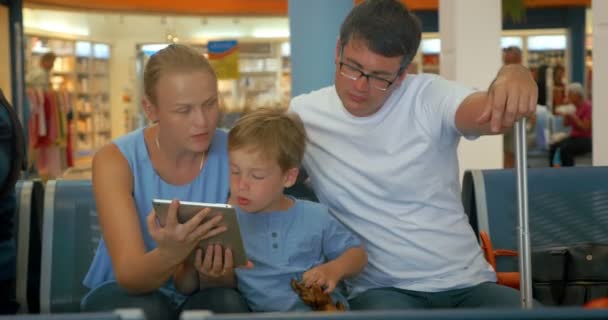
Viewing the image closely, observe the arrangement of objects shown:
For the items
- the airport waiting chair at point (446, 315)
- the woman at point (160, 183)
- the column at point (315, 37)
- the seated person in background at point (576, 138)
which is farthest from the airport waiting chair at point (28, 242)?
the seated person in background at point (576, 138)

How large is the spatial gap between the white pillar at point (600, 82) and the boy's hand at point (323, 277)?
119 inches

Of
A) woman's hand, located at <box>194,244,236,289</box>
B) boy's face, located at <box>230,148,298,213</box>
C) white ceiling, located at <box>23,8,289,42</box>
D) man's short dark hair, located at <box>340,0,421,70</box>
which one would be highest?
white ceiling, located at <box>23,8,289,42</box>

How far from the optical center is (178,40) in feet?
54.6

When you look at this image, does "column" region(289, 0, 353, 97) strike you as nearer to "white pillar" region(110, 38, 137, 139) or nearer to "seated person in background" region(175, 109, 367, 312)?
"seated person in background" region(175, 109, 367, 312)

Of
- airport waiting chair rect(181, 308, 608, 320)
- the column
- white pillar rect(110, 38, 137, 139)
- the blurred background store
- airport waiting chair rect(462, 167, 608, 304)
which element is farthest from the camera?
white pillar rect(110, 38, 137, 139)

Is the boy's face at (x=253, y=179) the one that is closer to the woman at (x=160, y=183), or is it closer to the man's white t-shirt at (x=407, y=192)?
the woman at (x=160, y=183)

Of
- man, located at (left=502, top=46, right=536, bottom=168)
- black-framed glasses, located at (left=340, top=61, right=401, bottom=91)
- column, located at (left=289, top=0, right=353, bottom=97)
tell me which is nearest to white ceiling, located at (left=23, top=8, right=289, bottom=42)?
man, located at (left=502, top=46, right=536, bottom=168)

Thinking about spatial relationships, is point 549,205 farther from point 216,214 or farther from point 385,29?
point 216,214

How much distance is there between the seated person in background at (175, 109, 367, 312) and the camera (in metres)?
2.22

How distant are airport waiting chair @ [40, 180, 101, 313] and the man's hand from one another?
145 centimetres

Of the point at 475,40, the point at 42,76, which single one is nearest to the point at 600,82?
the point at 475,40

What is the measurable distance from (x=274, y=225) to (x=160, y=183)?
0.33 m

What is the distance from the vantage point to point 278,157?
7.33 feet

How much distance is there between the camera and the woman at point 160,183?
2.15 metres
